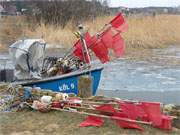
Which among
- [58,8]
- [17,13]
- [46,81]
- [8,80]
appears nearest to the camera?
[46,81]

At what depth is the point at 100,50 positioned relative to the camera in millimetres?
11102

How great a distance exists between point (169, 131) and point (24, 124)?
214 centimetres

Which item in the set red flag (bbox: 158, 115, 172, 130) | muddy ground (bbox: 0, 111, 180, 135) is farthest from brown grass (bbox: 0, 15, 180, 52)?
red flag (bbox: 158, 115, 172, 130)

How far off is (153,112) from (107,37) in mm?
4107

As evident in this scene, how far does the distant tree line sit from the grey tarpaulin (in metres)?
14.8

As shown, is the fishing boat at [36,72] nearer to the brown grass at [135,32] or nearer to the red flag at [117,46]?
the red flag at [117,46]

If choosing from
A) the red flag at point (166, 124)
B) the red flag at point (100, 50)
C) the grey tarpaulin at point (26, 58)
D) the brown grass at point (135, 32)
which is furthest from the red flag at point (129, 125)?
the brown grass at point (135, 32)

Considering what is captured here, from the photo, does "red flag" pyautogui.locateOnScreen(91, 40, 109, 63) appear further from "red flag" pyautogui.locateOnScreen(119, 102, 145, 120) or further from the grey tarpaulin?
"red flag" pyautogui.locateOnScreen(119, 102, 145, 120)

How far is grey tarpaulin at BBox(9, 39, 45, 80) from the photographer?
1014 centimetres

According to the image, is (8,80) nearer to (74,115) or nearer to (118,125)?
(74,115)

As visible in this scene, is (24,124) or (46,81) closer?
(24,124)

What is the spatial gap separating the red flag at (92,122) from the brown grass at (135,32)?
563 inches

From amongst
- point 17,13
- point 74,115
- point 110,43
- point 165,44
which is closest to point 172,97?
point 110,43

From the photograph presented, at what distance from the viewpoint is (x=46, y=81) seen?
9805 mm
